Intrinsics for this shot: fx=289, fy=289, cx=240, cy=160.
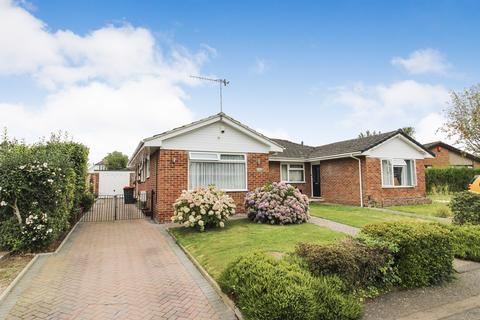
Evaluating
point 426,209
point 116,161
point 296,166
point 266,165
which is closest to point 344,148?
point 296,166

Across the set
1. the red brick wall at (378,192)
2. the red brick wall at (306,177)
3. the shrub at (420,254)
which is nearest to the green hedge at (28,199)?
the shrub at (420,254)

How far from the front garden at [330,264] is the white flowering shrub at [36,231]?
3.50 meters

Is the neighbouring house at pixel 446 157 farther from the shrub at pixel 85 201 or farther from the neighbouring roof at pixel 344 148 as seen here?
the shrub at pixel 85 201

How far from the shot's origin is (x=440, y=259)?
5383mm

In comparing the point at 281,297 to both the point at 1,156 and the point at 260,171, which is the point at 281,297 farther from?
the point at 260,171

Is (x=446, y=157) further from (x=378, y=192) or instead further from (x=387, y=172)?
(x=378, y=192)

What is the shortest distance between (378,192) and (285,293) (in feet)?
49.0

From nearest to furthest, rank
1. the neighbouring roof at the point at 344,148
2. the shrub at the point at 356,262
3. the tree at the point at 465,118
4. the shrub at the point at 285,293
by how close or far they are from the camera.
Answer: the shrub at the point at 285,293 < the shrub at the point at 356,262 < the neighbouring roof at the point at 344,148 < the tree at the point at 465,118

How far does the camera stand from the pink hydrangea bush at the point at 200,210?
31.9 feet

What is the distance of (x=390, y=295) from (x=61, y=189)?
8.47m

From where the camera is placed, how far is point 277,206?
35.6 feet

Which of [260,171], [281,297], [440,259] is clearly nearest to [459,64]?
[260,171]

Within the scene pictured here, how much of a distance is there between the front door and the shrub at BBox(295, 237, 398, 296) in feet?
48.8

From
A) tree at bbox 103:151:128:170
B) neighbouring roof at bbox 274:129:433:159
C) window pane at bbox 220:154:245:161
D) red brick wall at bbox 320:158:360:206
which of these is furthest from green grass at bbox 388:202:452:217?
tree at bbox 103:151:128:170
